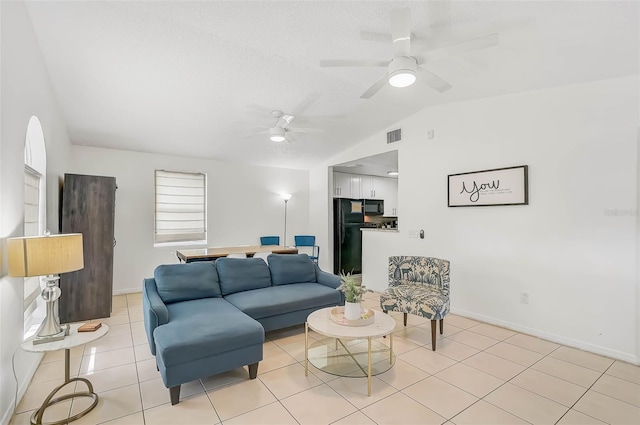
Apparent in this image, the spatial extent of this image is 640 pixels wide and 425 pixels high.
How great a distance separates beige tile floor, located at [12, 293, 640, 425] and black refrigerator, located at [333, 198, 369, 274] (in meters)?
3.36

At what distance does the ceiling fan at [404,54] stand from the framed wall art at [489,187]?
1588 mm

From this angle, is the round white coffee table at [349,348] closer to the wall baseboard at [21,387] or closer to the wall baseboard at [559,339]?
the wall baseboard at [559,339]

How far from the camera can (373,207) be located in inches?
286

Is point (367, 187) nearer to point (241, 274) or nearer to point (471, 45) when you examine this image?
point (241, 274)

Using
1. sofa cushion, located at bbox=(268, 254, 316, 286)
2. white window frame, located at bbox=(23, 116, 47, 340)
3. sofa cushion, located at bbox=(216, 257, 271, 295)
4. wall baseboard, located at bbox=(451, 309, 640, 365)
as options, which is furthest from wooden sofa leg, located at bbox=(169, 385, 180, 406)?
wall baseboard, located at bbox=(451, 309, 640, 365)

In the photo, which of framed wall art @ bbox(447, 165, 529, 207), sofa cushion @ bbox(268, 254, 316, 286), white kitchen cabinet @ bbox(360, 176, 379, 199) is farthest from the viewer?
white kitchen cabinet @ bbox(360, 176, 379, 199)

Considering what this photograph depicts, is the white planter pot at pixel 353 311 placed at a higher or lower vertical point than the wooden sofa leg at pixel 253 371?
higher

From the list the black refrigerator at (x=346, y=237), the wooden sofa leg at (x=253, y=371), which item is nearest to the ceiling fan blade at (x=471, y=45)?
the wooden sofa leg at (x=253, y=371)

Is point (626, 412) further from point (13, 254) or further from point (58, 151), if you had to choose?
point (58, 151)

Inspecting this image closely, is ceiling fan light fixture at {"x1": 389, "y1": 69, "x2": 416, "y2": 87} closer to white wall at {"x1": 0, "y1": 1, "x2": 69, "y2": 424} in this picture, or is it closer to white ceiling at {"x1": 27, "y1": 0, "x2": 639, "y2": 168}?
white ceiling at {"x1": 27, "y1": 0, "x2": 639, "y2": 168}

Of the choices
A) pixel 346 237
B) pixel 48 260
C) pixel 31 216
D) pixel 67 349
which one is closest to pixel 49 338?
pixel 67 349

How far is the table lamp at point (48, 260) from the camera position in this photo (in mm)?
1853

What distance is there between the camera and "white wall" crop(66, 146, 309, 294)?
16.6 feet

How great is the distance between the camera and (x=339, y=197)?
272 inches
